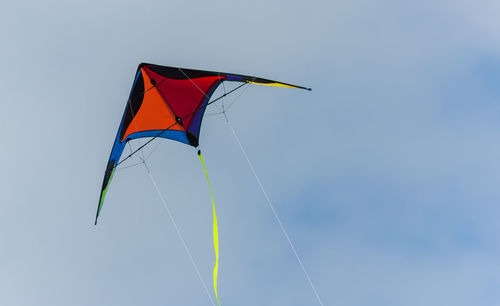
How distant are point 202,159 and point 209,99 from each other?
1.89m

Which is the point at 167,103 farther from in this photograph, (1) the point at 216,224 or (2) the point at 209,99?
(1) the point at 216,224

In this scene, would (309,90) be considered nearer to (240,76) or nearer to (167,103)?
(240,76)

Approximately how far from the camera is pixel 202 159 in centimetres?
1191

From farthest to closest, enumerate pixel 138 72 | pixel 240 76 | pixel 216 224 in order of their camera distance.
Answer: pixel 138 72
pixel 240 76
pixel 216 224

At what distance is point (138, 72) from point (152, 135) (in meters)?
2.23

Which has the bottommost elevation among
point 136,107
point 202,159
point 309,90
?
point 202,159

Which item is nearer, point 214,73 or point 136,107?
point 214,73

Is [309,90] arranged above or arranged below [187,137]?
above

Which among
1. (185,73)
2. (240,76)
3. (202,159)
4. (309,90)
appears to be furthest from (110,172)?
(309,90)

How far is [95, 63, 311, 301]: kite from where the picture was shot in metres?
11.8

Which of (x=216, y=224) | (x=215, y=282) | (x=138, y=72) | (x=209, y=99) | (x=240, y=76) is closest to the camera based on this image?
(x=215, y=282)

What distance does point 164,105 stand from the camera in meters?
12.8

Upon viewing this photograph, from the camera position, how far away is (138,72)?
1169cm

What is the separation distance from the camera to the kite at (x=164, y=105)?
11.8m
